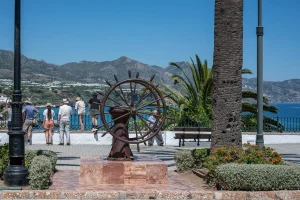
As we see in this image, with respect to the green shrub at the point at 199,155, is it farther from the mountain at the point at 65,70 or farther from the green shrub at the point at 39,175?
the mountain at the point at 65,70

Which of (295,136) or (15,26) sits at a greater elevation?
(15,26)

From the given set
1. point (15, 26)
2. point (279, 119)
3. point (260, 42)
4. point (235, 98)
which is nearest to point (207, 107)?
point (279, 119)

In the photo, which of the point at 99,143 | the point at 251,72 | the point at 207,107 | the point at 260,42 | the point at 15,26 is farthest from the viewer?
the point at 251,72

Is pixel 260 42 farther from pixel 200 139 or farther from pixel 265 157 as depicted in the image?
A: pixel 200 139

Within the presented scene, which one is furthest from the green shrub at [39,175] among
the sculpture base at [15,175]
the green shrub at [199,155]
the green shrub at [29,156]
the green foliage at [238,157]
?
the green shrub at [199,155]

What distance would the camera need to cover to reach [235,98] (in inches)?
508

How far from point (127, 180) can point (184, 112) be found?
15681mm

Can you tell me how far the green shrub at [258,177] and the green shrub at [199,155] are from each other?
279 cm

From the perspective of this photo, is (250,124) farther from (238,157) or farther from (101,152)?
(238,157)

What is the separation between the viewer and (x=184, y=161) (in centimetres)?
1384

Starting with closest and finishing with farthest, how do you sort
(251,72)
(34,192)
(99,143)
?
(34,192) → (99,143) → (251,72)

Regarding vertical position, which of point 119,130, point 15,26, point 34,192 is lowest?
point 34,192

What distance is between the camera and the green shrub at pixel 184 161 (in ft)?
45.3

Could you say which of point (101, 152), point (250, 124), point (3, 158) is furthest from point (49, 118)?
point (3, 158)
